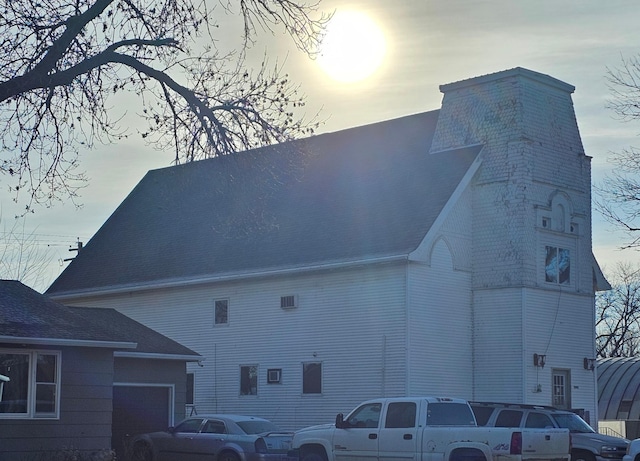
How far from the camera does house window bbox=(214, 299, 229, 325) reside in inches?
1487

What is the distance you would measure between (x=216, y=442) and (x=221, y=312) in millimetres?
12894

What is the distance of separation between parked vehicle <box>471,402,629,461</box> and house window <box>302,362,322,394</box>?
10.3 metres

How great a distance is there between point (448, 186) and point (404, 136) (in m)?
5.77

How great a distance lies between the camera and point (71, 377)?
907 inches

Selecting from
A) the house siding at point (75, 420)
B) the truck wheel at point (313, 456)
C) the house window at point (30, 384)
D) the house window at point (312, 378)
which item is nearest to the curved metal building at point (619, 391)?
the house window at point (312, 378)

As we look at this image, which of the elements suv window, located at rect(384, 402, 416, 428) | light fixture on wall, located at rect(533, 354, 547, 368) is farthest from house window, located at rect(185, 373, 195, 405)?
suv window, located at rect(384, 402, 416, 428)

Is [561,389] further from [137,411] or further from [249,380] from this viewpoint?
[137,411]

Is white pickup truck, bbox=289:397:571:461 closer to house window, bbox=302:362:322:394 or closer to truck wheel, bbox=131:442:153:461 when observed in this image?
truck wheel, bbox=131:442:153:461

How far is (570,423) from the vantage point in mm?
25375

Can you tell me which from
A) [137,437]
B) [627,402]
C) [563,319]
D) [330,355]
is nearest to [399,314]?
→ [330,355]

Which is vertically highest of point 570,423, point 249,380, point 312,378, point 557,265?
point 557,265

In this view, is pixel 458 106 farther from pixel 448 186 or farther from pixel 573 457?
pixel 573 457

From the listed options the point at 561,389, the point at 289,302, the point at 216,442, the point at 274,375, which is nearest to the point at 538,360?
the point at 561,389

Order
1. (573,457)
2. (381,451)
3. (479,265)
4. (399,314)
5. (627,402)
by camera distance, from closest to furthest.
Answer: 1. (381,451)
2. (573,457)
3. (399,314)
4. (479,265)
5. (627,402)
